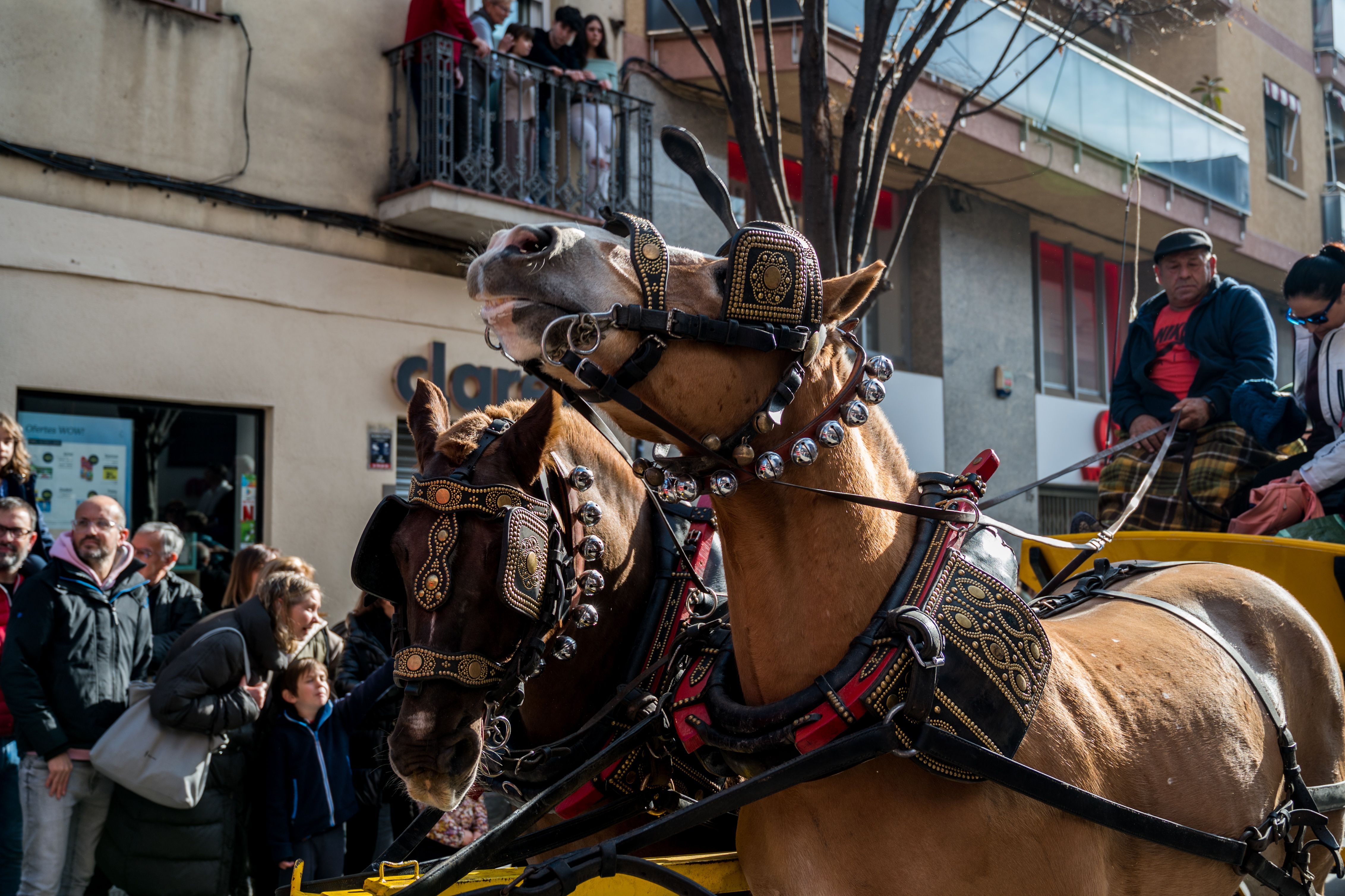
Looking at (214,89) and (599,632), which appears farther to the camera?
(214,89)

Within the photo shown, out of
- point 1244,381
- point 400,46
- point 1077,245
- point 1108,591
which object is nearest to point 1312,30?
point 1077,245

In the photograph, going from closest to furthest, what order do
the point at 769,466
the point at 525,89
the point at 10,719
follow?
the point at 769,466 < the point at 10,719 < the point at 525,89

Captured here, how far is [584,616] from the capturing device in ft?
9.79

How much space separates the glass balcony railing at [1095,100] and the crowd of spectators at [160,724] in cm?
738

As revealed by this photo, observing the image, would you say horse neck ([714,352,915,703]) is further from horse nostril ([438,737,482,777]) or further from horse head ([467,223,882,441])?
horse nostril ([438,737,482,777])

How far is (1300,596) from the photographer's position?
3.83 m

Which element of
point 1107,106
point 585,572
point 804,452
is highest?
point 1107,106

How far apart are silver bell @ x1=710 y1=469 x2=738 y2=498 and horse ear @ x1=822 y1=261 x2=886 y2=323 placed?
0.35m

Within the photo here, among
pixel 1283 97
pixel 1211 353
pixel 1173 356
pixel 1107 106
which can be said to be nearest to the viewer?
pixel 1211 353

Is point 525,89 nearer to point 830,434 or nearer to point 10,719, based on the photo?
point 10,719

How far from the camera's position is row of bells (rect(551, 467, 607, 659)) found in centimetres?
300

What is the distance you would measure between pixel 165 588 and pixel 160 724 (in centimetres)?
145

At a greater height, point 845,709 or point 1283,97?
point 1283,97

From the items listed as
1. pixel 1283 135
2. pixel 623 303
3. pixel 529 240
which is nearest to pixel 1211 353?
pixel 623 303
